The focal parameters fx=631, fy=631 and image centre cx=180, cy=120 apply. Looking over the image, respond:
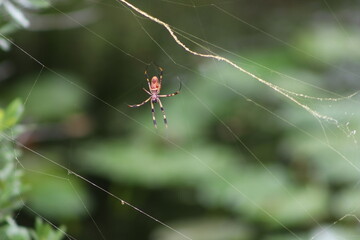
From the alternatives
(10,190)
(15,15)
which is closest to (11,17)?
(15,15)

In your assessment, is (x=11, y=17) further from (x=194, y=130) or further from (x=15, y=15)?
(x=194, y=130)

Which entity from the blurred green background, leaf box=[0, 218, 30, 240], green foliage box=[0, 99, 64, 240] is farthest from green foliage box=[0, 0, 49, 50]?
the blurred green background

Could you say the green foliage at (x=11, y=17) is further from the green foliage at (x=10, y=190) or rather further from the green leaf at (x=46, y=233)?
the green leaf at (x=46, y=233)

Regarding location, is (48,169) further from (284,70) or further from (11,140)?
(11,140)

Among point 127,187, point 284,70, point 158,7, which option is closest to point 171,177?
point 127,187

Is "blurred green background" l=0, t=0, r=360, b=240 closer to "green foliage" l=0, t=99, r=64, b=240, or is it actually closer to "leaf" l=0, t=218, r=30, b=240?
"green foliage" l=0, t=99, r=64, b=240

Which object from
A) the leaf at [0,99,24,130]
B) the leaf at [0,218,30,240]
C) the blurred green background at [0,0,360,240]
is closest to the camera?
the leaf at [0,218,30,240]
